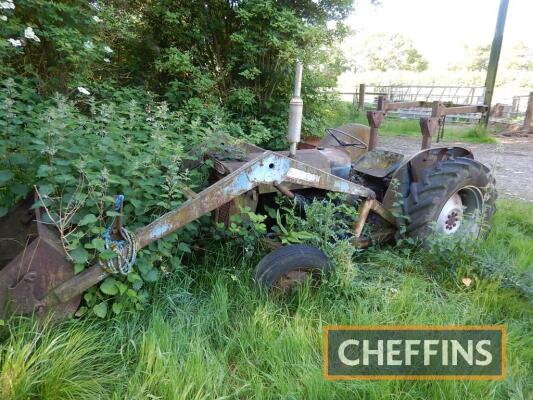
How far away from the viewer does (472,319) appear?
2477mm

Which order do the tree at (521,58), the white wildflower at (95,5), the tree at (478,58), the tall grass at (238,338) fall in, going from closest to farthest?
the tall grass at (238,338)
the white wildflower at (95,5)
the tree at (521,58)
the tree at (478,58)

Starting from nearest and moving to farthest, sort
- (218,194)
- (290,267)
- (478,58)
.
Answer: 1. (218,194)
2. (290,267)
3. (478,58)

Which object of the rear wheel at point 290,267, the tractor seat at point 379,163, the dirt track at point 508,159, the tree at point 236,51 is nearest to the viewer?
the rear wheel at point 290,267

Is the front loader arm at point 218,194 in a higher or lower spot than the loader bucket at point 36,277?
higher

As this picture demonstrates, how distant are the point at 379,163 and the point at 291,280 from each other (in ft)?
5.36

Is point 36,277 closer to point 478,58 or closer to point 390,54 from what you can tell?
point 478,58

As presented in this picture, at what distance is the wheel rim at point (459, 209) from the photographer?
3586mm

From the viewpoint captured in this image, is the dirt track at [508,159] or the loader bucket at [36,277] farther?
the dirt track at [508,159]

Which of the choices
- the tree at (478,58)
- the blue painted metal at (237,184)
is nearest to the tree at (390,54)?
the tree at (478,58)

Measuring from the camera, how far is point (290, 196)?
2.71 metres

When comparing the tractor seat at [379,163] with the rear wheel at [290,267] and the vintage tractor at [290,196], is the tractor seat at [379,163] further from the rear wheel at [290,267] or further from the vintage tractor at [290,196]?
the rear wheel at [290,267]

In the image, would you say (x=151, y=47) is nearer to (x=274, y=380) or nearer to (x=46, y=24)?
(x=46, y=24)

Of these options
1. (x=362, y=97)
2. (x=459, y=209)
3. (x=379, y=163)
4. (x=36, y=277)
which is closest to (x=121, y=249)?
(x=36, y=277)

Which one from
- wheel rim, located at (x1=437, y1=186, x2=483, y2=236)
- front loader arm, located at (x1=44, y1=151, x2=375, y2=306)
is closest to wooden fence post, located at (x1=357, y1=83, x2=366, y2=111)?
wheel rim, located at (x1=437, y1=186, x2=483, y2=236)
